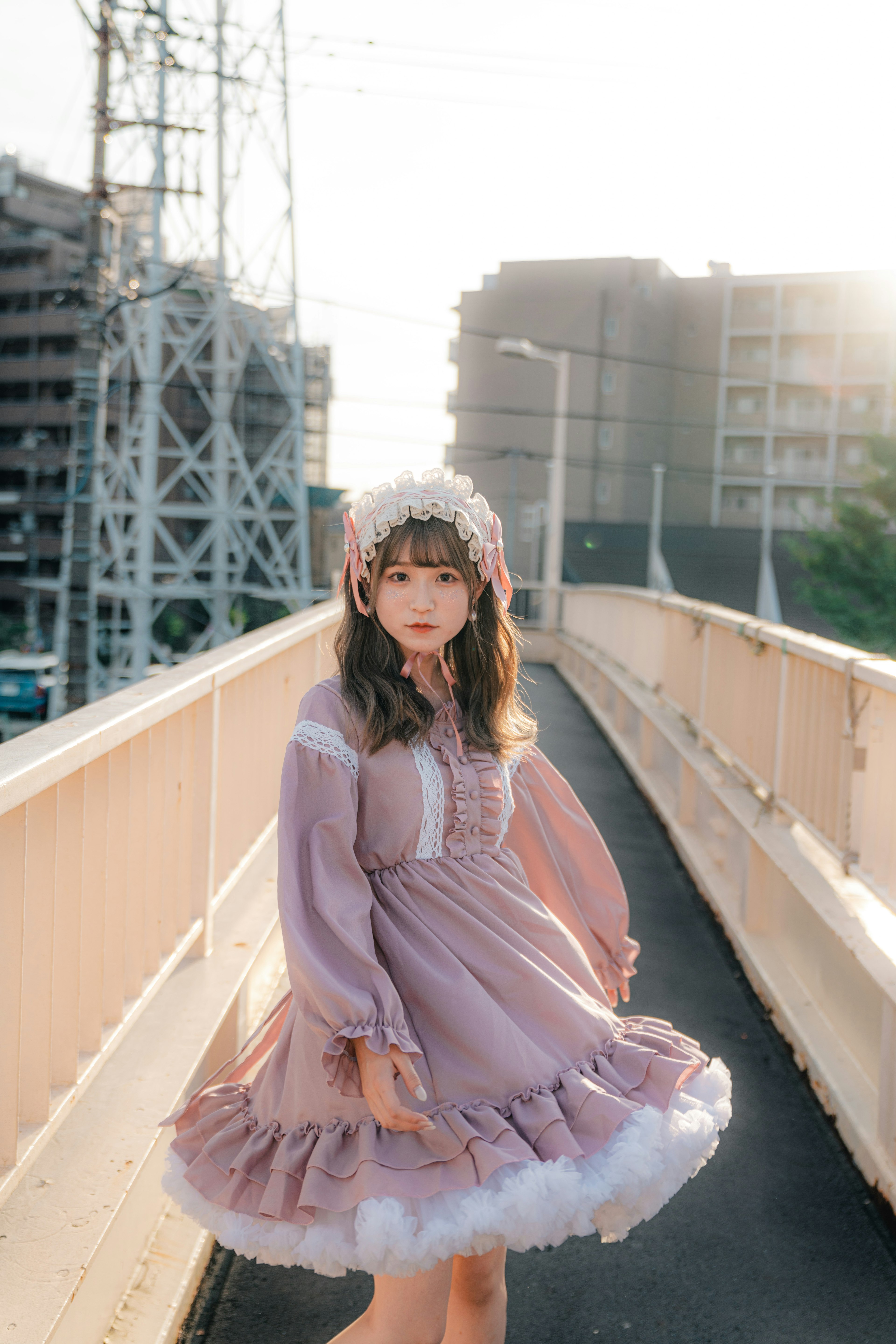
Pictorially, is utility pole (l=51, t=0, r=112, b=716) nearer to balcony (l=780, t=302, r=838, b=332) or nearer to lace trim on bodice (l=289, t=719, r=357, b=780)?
lace trim on bodice (l=289, t=719, r=357, b=780)

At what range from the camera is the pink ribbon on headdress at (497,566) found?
6.69ft

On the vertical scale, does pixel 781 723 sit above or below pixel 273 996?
above

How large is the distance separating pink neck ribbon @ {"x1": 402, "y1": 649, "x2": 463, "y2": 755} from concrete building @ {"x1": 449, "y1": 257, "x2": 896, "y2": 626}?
134 ft

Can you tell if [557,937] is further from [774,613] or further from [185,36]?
[774,613]

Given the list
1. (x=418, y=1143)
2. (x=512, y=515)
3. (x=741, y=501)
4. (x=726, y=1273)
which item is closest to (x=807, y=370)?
(x=741, y=501)

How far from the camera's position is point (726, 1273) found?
2482 millimetres

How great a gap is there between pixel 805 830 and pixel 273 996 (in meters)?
1.96

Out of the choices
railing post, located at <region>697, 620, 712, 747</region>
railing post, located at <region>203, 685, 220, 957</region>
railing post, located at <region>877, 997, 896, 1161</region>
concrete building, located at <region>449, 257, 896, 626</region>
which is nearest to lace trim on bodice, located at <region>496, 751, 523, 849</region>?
railing post, located at <region>203, 685, 220, 957</region>

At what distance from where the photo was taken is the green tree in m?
25.1

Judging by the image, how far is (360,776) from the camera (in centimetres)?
189

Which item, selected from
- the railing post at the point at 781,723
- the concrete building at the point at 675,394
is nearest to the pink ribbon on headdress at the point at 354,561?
the railing post at the point at 781,723

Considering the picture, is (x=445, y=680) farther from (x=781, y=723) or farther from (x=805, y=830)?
(x=781, y=723)

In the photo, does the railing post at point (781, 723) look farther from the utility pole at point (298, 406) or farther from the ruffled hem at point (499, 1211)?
the utility pole at point (298, 406)

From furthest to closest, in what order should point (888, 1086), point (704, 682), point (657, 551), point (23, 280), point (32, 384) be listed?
1. point (23, 280)
2. point (32, 384)
3. point (657, 551)
4. point (704, 682)
5. point (888, 1086)
